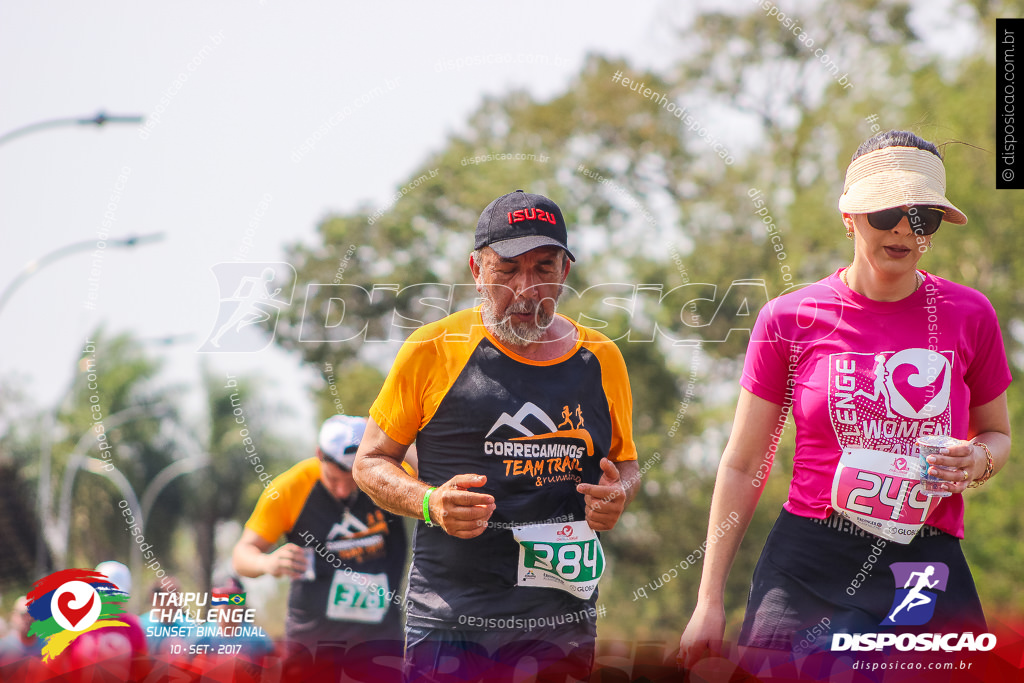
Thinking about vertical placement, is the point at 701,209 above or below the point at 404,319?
above

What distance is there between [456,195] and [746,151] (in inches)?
513

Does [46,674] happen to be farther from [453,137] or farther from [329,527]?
[453,137]

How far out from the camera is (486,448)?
3344 millimetres

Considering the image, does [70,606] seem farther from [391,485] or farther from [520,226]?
[520,226]

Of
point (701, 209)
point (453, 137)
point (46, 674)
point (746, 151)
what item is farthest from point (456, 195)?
point (746, 151)

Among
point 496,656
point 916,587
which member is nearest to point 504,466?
point 496,656

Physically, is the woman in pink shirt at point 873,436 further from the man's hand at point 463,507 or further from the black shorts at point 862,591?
the man's hand at point 463,507

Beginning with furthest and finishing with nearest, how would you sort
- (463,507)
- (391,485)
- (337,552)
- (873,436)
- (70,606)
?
1. (337,552)
2. (70,606)
3. (391,485)
4. (873,436)
5. (463,507)

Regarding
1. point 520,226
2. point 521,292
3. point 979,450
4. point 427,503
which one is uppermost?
point 520,226

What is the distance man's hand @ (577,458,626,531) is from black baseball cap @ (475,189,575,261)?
77 cm

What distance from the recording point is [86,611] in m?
4.14

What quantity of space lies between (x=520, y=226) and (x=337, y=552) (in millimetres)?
2548

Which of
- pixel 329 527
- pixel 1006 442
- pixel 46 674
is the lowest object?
pixel 46 674

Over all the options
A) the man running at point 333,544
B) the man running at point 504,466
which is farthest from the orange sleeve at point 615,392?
the man running at point 333,544
